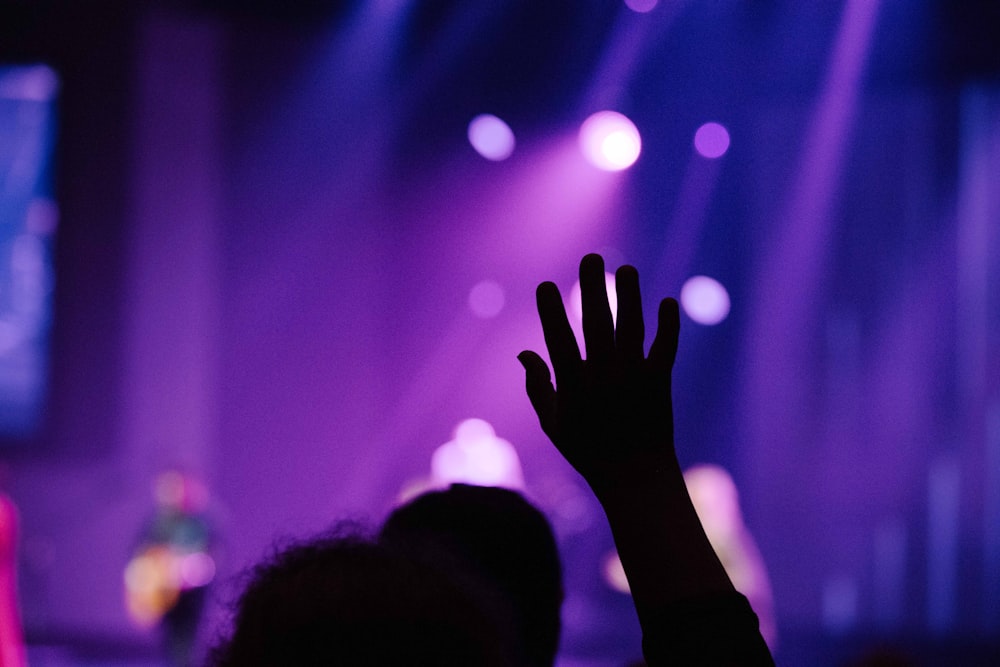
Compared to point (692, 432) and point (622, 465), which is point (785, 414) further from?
point (622, 465)

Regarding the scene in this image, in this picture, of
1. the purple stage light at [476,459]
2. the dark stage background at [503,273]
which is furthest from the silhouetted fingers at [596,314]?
the dark stage background at [503,273]

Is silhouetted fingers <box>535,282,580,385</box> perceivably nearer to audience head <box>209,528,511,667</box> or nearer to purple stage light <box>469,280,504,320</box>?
audience head <box>209,528,511,667</box>

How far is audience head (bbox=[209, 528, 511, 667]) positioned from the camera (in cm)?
63

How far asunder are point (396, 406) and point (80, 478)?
248 cm

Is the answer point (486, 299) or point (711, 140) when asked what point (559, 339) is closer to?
point (711, 140)

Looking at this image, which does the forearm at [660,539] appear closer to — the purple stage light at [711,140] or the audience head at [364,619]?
the audience head at [364,619]

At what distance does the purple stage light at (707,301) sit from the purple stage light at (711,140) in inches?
39.8

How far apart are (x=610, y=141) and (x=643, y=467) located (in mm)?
7661

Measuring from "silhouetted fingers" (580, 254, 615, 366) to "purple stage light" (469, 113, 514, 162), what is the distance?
779 cm

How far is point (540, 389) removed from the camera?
0.88 m

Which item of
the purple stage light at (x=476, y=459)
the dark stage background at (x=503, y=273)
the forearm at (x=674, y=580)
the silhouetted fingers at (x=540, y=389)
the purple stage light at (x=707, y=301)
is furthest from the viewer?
the purple stage light at (x=707, y=301)

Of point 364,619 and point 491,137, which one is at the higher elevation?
point 491,137

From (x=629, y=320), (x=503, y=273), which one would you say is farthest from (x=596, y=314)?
(x=503, y=273)

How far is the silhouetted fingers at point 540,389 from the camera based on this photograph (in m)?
0.87
